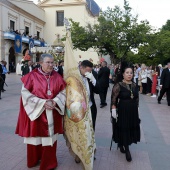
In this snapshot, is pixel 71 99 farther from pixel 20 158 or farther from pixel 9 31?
pixel 9 31

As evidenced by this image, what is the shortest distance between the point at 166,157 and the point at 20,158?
2.56 metres

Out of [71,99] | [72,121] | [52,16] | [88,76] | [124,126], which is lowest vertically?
[124,126]

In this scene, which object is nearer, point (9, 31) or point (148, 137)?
point (148, 137)

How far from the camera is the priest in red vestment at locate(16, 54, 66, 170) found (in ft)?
10.7

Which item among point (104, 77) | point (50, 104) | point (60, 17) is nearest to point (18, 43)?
point (60, 17)

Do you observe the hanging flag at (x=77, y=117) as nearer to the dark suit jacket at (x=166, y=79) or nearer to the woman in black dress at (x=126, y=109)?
the woman in black dress at (x=126, y=109)

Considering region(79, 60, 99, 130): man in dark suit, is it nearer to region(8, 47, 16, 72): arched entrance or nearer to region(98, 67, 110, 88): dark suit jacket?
region(98, 67, 110, 88): dark suit jacket

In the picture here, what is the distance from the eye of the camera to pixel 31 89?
333 centimetres

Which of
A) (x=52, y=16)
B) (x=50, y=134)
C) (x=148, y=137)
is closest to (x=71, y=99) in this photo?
(x=50, y=134)

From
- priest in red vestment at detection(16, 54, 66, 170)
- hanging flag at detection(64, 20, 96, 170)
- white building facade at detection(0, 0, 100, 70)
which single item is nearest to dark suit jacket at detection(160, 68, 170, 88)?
hanging flag at detection(64, 20, 96, 170)

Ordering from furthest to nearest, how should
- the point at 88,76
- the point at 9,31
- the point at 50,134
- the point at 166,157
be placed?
the point at 9,31 → the point at 166,157 → the point at 88,76 → the point at 50,134

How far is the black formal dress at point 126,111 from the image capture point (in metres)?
4.06

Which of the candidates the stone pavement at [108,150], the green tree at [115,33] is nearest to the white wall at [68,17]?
the green tree at [115,33]

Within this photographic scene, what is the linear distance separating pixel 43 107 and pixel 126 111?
5.02 feet
